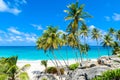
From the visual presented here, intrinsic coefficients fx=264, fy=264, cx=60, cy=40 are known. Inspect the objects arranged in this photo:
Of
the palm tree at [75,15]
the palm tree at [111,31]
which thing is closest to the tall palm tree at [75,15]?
the palm tree at [75,15]

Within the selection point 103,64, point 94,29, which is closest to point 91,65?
point 103,64

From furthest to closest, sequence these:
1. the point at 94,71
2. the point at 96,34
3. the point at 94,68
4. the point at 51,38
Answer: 1. the point at 96,34
2. the point at 51,38
3. the point at 94,68
4. the point at 94,71

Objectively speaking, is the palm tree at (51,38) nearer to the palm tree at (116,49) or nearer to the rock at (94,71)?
the rock at (94,71)

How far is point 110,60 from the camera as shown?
1957 inches

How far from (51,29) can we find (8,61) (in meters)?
26.0

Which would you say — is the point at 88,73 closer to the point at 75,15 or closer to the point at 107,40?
the point at 75,15

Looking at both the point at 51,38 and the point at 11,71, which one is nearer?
the point at 11,71

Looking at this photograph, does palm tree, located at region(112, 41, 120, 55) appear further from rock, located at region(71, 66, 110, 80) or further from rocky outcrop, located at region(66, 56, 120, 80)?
rock, located at region(71, 66, 110, 80)

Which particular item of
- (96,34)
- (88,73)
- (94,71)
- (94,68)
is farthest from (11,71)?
(96,34)

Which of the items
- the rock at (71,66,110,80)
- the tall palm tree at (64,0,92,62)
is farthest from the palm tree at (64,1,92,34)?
the rock at (71,66,110,80)

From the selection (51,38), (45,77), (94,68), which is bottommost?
(45,77)

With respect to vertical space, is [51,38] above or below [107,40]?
below

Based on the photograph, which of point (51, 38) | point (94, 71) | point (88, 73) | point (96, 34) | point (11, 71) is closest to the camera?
point (11, 71)

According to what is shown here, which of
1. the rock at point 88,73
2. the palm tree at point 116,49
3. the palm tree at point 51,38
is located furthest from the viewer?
the palm tree at point 116,49
